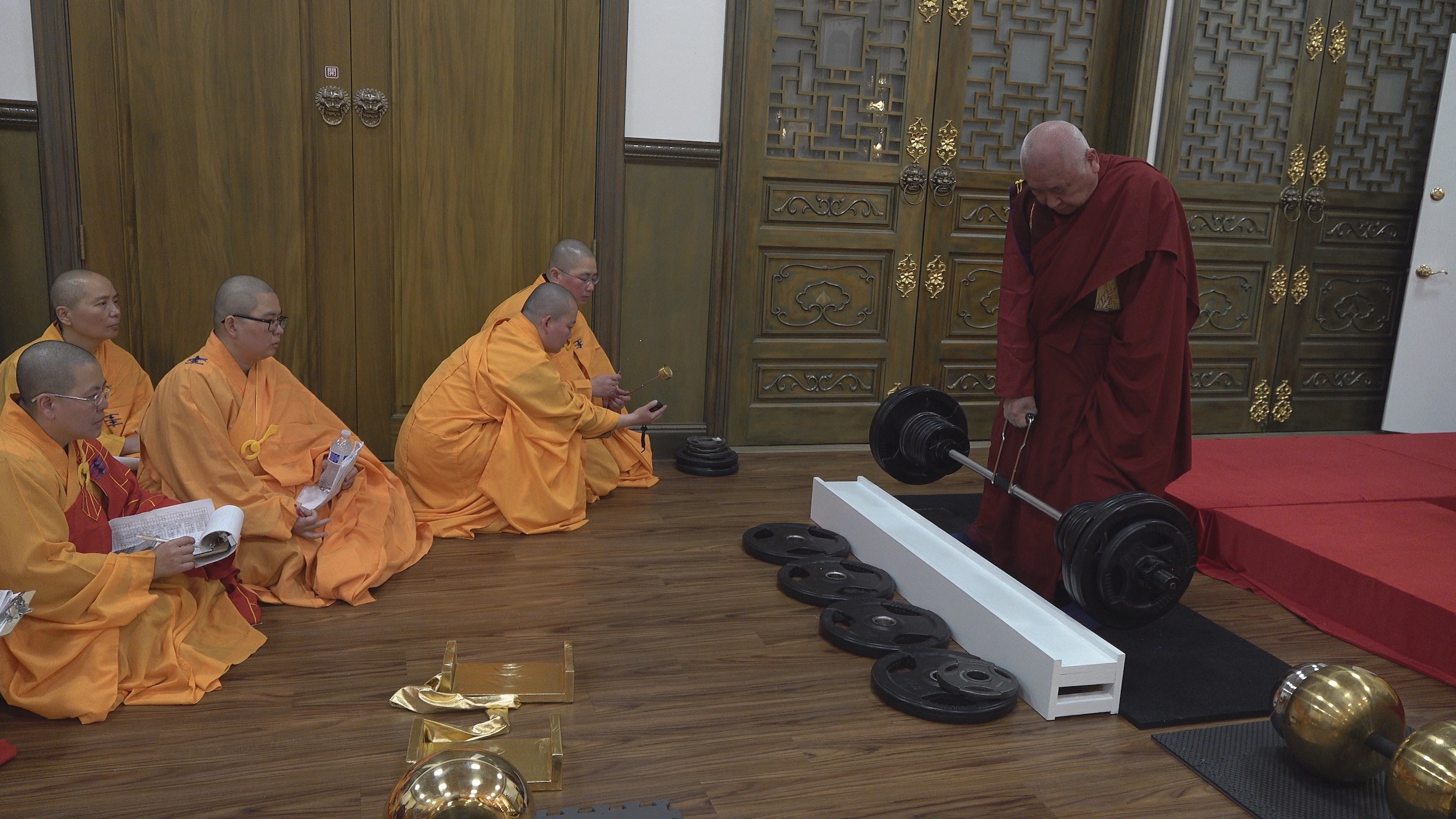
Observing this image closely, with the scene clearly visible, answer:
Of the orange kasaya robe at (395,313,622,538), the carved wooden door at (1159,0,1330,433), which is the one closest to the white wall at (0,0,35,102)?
the orange kasaya robe at (395,313,622,538)

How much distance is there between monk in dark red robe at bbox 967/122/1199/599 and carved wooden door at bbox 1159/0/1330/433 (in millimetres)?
2648

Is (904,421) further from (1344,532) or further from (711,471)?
(1344,532)

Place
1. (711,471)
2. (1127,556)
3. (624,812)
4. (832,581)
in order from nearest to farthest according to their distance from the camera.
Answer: (624,812) → (1127,556) → (832,581) → (711,471)

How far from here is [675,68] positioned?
5074mm

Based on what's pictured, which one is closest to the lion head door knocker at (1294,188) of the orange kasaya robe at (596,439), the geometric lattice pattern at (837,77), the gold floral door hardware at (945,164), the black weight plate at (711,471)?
the gold floral door hardware at (945,164)

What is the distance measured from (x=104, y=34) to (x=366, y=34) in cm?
100

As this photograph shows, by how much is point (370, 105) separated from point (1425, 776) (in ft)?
14.4

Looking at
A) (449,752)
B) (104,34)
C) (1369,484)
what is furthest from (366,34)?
(1369,484)

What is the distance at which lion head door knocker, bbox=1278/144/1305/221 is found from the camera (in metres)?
6.13

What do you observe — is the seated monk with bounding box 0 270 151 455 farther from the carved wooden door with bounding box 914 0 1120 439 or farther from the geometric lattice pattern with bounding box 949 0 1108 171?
the geometric lattice pattern with bounding box 949 0 1108 171

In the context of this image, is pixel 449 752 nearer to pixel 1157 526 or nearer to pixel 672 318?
pixel 1157 526

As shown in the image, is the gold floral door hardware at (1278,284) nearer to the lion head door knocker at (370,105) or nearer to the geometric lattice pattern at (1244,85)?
the geometric lattice pattern at (1244,85)

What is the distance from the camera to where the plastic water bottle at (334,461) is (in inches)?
141

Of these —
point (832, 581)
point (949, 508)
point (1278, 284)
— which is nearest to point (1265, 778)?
point (832, 581)
